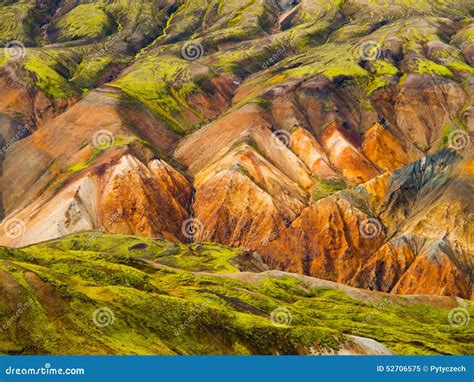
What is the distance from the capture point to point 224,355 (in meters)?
68.3

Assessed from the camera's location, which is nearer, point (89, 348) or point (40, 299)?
point (89, 348)

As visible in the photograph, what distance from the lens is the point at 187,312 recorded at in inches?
2837

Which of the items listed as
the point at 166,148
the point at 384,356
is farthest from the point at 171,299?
the point at 166,148

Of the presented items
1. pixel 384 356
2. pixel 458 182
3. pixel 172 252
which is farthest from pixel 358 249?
pixel 384 356

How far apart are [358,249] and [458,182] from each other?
88.1 ft

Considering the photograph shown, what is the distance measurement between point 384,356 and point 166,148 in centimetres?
13004

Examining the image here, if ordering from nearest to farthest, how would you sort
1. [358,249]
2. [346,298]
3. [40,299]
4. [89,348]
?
[89,348]
[40,299]
[346,298]
[358,249]

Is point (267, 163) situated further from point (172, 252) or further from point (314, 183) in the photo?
point (172, 252)

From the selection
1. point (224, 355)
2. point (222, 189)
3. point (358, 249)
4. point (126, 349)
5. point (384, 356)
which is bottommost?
point (358, 249)

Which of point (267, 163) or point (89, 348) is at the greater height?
point (89, 348)

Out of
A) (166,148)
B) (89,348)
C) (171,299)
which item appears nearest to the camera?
(89,348)

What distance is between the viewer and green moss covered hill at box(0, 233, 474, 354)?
59.8m

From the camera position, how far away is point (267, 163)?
181000mm

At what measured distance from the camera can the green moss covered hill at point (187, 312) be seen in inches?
2355
